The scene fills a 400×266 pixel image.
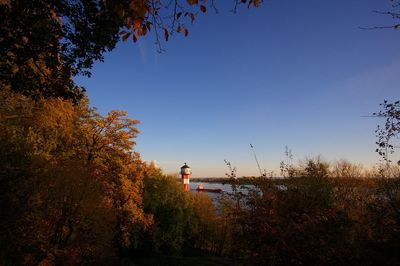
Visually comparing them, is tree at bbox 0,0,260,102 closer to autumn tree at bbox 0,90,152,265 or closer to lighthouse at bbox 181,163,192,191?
autumn tree at bbox 0,90,152,265

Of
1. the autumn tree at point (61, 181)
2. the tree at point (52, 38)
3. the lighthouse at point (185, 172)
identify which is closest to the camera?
the tree at point (52, 38)

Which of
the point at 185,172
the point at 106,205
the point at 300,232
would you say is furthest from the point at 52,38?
the point at 185,172

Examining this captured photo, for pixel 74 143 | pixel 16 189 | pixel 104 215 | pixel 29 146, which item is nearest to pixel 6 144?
pixel 29 146

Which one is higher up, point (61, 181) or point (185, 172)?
point (185, 172)

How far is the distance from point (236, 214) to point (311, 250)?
2398 mm

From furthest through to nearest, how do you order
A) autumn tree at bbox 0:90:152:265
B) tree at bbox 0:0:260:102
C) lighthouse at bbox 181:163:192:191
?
lighthouse at bbox 181:163:192:191
autumn tree at bbox 0:90:152:265
tree at bbox 0:0:260:102

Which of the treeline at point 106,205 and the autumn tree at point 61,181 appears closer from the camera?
the treeline at point 106,205

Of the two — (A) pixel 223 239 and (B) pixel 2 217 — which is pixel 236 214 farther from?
(A) pixel 223 239

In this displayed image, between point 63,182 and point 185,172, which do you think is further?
point 185,172

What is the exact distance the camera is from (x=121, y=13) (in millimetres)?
3861

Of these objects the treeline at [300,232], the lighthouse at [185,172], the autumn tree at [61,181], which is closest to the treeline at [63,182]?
the autumn tree at [61,181]

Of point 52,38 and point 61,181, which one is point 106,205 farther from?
point 52,38

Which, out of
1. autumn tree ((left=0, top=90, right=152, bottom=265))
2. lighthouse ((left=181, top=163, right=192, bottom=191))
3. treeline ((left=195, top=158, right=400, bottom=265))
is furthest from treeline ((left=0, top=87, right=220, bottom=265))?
lighthouse ((left=181, top=163, right=192, bottom=191))

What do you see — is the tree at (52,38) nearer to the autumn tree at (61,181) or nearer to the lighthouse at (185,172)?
the autumn tree at (61,181)
